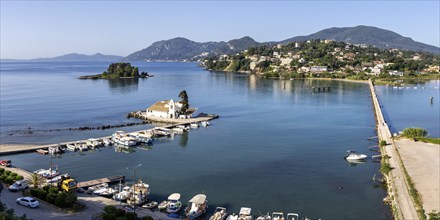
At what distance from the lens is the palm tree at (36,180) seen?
23830mm

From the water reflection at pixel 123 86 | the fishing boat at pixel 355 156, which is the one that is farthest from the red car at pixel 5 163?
the water reflection at pixel 123 86

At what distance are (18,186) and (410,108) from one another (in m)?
Answer: 63.0

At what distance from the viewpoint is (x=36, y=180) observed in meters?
23.9

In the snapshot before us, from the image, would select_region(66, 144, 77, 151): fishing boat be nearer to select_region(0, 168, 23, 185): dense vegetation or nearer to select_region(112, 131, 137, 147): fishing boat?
select_region(112, 131, 137, 147): fishing boat

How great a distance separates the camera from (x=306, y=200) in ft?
82.4

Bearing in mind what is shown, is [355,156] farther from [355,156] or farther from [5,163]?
[5,163]

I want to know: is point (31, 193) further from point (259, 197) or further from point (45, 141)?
point (45, 141)

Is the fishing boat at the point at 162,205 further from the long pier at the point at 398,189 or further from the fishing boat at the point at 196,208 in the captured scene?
the long pier at the point at 398,189

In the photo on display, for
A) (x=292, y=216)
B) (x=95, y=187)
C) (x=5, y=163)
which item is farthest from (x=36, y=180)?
(x=292, y=216)

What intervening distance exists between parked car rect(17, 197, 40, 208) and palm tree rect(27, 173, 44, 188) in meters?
2.87

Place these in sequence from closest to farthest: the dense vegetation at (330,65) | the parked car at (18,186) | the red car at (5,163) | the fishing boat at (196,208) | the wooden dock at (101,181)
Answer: the fishing boat at (196,208), the parked car at (18,186), the wooden dock at (101,181), the red car at (5,163), the dense vegetation at (330,65)

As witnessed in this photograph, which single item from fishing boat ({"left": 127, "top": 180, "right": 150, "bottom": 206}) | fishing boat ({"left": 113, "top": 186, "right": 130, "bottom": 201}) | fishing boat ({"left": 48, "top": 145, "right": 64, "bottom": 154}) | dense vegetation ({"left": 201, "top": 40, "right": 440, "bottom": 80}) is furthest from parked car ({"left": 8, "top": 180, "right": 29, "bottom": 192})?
dense vegetation ({"left": 201, "top": 40, "right": 440, "bottom": 80})

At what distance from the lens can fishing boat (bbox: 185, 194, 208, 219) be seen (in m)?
22.0

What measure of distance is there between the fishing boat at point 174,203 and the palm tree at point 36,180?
8151 mm
